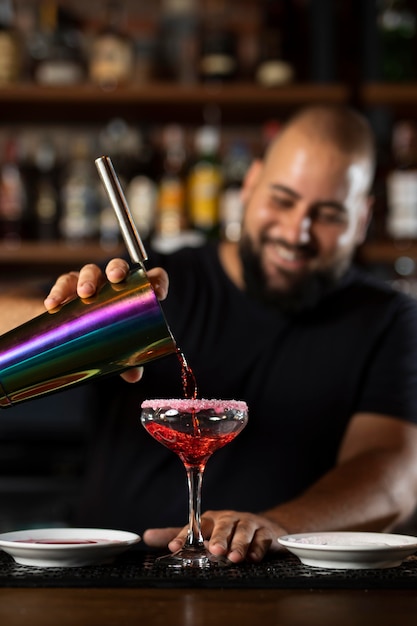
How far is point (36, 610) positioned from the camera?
32.6 inches

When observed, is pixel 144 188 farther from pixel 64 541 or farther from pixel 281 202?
pixel 64 541

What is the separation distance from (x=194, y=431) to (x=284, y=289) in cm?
75

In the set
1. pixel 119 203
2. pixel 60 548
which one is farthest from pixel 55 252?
pixel 60 548

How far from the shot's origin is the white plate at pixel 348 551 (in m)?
0.96

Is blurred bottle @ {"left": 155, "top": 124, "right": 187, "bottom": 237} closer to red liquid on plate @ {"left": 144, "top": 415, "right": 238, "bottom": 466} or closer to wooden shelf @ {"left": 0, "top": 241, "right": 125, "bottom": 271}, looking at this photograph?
wooden shelf @ {"left": 0, "top": 241, "right": 125, "bottom": 271}

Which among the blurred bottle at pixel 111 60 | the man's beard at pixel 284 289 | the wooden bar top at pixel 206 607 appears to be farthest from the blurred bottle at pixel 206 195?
the wooden bar top at pixel 206 607

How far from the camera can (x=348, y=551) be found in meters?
0.96

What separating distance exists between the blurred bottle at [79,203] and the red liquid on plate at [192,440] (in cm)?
148

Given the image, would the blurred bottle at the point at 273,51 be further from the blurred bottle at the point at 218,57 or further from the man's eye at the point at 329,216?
the man's eye at the point at 329,216

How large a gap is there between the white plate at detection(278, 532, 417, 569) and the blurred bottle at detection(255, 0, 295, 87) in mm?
1627

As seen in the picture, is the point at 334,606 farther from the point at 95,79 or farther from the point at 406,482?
the point at 95,79

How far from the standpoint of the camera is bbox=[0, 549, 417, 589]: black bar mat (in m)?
0.92

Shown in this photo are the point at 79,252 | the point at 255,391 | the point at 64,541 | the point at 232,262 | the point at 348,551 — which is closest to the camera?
the point at 348,551

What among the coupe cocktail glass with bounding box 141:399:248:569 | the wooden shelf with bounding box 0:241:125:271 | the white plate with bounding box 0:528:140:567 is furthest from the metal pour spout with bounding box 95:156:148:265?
the wooden shelf with bounding box 0:241:125:271
